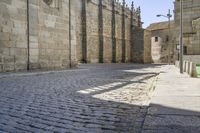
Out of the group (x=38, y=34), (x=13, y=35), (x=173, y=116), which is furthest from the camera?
(x=38, y=34)

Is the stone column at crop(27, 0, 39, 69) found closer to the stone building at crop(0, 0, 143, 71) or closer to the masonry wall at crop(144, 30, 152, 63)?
the stone building at crop(0, 0, 143, 71)

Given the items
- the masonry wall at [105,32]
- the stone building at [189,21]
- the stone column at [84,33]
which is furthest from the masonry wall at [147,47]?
the stone building at [189,21]

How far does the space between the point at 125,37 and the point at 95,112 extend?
45.7 m

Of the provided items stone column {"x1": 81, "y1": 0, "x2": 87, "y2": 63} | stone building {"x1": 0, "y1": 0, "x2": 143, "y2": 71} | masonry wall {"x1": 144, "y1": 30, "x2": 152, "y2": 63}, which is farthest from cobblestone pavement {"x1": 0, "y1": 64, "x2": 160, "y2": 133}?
masonry wall {"x1": 144, "y1": 30, "x2": 152, "y2": 63}

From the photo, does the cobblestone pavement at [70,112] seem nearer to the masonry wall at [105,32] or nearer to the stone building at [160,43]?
the masonry wall at [105,32]

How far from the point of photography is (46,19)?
18734 mm

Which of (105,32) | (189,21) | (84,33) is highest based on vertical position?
(105,32)

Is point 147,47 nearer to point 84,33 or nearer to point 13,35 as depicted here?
point 84,33

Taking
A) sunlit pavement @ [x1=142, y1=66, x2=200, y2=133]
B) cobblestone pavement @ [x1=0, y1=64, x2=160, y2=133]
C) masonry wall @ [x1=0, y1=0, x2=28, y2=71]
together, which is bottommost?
cobblestone pavement @ [x1=0, y1=64, x2=160, y2=133]

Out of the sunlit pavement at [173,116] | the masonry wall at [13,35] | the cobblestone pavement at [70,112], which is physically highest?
the masonry wall at [13,35]

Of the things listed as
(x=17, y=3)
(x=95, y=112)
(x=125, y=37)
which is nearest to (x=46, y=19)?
(x=17, y=3)

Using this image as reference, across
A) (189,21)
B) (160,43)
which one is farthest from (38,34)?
(160,43)

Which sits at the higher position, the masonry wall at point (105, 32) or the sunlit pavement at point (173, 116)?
the masonry wall at point (105, 32)

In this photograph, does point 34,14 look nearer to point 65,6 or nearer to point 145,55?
point 65,6
